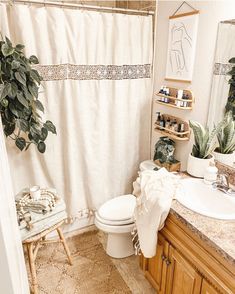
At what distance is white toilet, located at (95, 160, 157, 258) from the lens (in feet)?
5.88

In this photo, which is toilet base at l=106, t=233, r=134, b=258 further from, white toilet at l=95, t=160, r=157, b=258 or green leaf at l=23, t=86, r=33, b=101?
green leaf at l=23, t=86, r=33, b=101

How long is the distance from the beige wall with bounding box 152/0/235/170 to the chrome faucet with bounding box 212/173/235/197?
44 centimetres

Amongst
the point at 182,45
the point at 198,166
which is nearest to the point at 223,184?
the point at 198,166

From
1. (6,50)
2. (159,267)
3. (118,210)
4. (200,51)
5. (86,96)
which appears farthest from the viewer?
(86,96)

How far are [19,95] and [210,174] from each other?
4.20 feet

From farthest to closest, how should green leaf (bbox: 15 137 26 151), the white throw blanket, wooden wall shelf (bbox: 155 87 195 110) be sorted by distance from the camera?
wooden wall shelf (bbox: 155 87 195 110) < green leaf (bbox: 15 137 26 151) < the white throw blanket

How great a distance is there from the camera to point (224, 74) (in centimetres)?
156

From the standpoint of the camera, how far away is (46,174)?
204 centimetres

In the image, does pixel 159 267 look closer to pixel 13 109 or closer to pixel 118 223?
pixel 118 223

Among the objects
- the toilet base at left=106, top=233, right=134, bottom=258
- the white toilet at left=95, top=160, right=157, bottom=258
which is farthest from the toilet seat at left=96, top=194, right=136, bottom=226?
the toilet base at left=106, top=233, right=134, bottom=258

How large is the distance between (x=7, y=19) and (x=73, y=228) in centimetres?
181

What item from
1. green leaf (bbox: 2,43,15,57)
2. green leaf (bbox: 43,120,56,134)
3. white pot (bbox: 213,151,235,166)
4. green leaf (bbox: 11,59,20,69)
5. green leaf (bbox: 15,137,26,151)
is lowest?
white pot (bbox: 213,151,235,166)

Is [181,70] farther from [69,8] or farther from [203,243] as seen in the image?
[203,243]

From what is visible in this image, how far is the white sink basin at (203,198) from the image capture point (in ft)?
4.41
